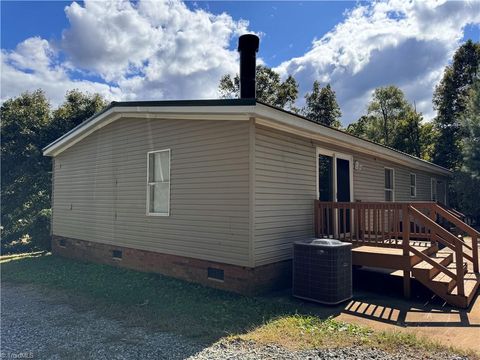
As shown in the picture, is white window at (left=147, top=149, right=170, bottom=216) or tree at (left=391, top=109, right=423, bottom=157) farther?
tree at (left=391, top=109, right=423, bottom=157)

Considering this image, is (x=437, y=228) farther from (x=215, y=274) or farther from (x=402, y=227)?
(x=215, y=274)

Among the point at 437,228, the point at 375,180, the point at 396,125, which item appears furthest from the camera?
the point at 396,125

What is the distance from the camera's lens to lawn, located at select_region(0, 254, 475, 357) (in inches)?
149

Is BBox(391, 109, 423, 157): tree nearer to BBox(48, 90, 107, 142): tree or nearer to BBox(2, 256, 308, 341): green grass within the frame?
BBox(48, 90, 107, 142): tree

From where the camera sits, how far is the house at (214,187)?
5691 millimetres

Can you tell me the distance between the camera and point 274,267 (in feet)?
19.4

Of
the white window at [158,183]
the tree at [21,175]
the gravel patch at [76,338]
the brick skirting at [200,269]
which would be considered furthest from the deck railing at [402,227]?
the tree at [21,175]

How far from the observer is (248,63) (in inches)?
270

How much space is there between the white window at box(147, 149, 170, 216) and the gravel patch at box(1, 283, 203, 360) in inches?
99.9

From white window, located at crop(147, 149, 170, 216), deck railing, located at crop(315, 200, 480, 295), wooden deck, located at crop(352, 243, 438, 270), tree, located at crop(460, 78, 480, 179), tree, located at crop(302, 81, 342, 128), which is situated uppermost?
tree, located at crop(302, 81, 342, 128)

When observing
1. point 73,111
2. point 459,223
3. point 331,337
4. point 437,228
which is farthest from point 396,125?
point 331,337

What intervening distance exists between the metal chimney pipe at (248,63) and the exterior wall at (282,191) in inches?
47.2

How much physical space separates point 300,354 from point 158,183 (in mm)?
4785

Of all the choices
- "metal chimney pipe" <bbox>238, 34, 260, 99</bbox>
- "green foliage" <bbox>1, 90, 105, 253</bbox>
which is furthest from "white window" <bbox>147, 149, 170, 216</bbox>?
"green foliage" <bbox>1, 90, 105, 253</bbox>
